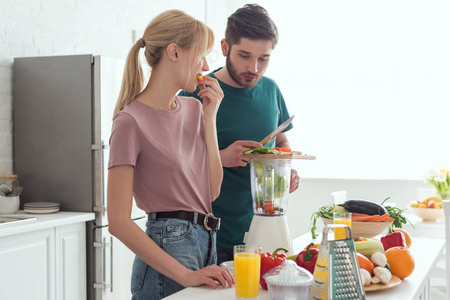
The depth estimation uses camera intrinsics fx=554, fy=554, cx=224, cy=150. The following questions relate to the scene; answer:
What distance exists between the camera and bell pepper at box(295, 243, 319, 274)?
4.87ft

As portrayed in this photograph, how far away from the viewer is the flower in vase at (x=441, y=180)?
4090 millimetres

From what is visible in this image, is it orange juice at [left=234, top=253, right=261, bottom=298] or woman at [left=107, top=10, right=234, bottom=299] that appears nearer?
orange juice at [left=234, top=253, right=261, bottom=298]

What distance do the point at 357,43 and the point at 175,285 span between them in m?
4.30

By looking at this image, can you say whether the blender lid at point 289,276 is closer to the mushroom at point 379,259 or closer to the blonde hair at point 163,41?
the mushroom at point 379,259

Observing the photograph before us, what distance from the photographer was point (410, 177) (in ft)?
16.9

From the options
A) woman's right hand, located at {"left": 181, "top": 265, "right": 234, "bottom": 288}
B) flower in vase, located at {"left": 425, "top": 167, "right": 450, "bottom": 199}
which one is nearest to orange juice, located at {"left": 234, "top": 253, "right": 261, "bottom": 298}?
woman's right hand, located at {"left": 181, "top": 265, "right": 234, "bottom": 288}

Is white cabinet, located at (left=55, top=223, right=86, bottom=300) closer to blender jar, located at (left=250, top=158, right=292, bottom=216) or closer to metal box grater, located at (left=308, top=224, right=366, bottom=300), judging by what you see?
blender jar, located at (left=250, top=158, right=292, bottom=216)

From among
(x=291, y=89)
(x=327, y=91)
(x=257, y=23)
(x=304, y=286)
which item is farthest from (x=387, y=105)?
(x=304, y=286)

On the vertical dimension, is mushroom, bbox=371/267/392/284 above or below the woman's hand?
below

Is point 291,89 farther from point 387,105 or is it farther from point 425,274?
point 425,274

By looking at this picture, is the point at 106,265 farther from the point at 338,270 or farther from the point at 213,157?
the point at 338,270

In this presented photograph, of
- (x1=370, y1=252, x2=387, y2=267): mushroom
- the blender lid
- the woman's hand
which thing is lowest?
(x1=370, y1=252, x2=387, y2=267): mushroom

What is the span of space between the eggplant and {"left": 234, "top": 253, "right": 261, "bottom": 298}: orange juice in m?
0.84

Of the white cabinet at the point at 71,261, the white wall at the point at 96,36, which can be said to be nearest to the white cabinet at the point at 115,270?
the white cabinet at the point at 71,261
